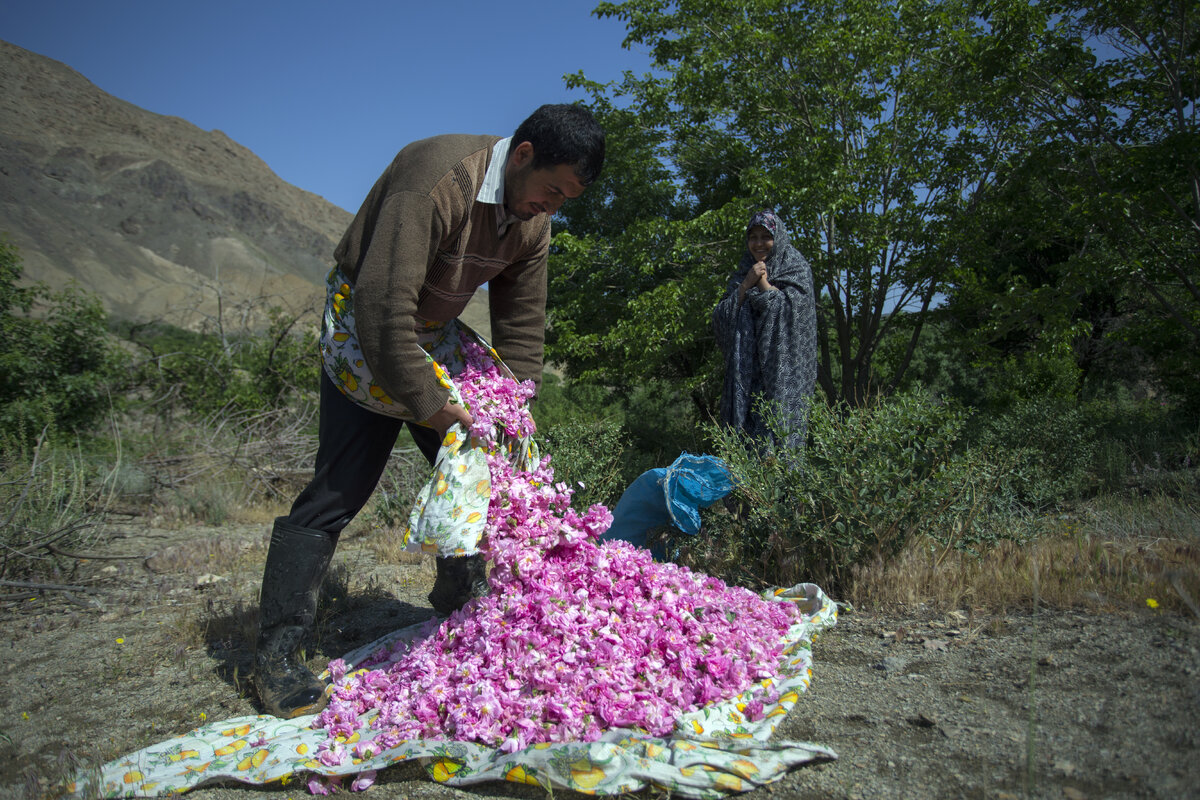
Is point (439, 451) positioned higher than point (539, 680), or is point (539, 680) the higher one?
point (439, 451)

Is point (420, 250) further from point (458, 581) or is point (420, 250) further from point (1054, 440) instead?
point (1054, 440)

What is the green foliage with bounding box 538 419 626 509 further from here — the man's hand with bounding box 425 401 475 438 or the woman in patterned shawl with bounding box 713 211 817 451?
the man's hand with bounding box 425 401 475 438

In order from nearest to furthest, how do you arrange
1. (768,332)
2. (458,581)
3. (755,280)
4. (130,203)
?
(458,581) < (768,332) < (755,280) < (130,203)

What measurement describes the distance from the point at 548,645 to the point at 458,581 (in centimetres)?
83

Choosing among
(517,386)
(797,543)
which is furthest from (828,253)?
(517,386)

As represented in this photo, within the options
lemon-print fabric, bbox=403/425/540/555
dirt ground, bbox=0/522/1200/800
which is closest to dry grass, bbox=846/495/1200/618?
dirt ground, bbox=0/522/1200/800

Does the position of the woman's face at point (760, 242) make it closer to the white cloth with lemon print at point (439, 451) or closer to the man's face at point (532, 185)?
the man's face at point (532, 185)

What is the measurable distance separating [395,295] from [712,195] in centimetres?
1018

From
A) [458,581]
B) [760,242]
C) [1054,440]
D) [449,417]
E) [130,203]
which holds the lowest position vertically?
[458,581]

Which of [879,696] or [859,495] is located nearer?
[879,696]

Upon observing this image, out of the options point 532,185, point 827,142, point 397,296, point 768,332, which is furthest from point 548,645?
point 827,142

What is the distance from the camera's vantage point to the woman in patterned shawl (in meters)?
4.29

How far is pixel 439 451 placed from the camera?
7.83ft

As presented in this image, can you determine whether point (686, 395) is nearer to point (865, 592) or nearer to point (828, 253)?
point (828, 253)
